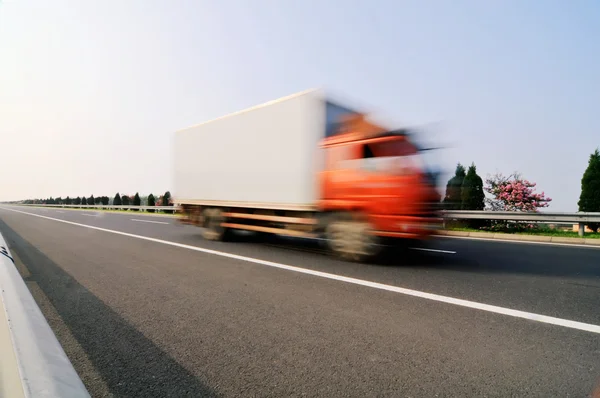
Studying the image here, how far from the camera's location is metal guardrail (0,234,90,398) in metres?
1.50

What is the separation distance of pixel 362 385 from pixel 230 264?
4344 millimetres

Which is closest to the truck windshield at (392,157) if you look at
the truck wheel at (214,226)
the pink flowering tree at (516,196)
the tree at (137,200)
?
the truck wheel at (214,226)

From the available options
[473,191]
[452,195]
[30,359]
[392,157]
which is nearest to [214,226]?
[392,157]

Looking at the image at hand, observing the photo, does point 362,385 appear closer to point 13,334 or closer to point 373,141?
point 13,334

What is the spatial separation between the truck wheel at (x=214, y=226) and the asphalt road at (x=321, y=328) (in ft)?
10.8

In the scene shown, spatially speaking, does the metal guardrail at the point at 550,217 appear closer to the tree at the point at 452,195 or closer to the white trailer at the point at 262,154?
the tree at the point at 452,195

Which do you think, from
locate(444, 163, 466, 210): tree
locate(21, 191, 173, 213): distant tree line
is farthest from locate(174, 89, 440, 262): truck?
locate(21, 191, 173, 213): distant tree line

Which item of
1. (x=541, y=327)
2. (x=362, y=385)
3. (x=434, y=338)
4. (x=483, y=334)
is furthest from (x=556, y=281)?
(x=362, y=385)

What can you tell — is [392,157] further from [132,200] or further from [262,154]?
[132,200]

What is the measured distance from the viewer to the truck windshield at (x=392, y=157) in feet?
19.5

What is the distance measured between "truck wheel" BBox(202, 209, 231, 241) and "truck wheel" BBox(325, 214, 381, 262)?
3701 mm

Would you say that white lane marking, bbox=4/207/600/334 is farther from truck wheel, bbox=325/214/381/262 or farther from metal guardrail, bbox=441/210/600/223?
metal guardrail, bbox=441/210/600/223

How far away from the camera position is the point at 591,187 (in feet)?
48.4

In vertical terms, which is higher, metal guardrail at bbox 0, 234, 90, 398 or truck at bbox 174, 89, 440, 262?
truck at bbox 174, 89, 440, 262
